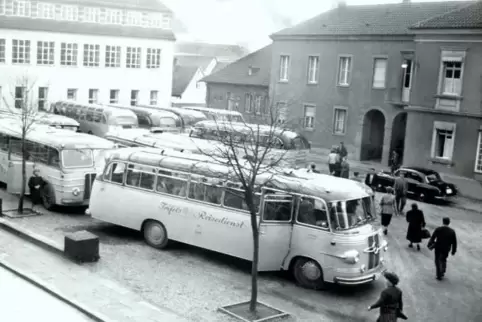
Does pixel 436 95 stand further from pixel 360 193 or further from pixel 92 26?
pixel 92 26

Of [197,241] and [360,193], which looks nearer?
[360,193]

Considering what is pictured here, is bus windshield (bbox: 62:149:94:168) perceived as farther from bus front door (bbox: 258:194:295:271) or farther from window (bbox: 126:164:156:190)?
bus front door (bbox: 258:194:295:271)

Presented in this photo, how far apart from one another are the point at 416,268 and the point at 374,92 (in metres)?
22.2

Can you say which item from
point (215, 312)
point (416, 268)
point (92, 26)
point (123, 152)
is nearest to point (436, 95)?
point (416, 268)

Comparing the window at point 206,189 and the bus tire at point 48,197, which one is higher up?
the window at point 206,189

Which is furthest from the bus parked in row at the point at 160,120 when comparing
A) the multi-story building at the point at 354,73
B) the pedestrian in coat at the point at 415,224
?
the pedestrian in coat at the point at 415,224

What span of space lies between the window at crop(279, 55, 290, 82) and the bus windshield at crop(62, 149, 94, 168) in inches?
899

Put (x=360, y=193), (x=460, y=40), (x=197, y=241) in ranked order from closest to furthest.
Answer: (x=360, y=193) → (x=197, y=241) → (x=460, y=40)

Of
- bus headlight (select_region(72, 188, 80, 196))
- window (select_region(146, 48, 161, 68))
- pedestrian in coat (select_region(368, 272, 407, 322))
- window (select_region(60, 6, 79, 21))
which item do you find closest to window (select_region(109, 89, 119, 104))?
window (select_region(146, 48, 161, 68))

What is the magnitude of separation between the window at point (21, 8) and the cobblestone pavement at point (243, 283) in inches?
1215

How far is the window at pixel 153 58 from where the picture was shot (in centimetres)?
5262

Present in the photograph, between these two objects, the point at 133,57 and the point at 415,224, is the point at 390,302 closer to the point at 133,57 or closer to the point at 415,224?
the point at 415,224

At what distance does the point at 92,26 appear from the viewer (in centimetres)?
4919

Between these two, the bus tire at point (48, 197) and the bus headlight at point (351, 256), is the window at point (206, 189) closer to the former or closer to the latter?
the bus headlight at point (351, 256)
